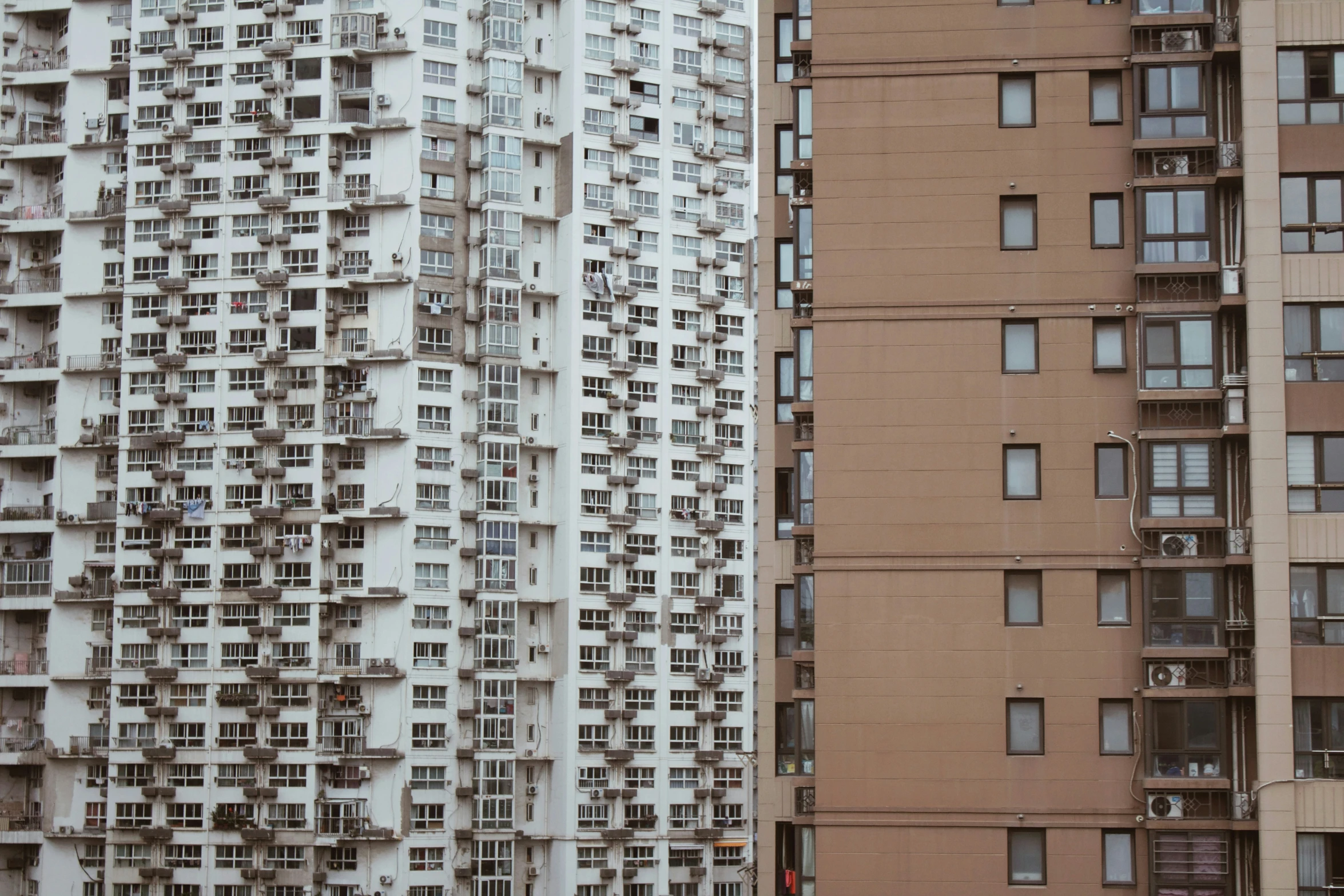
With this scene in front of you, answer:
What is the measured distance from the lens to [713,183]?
3939 inches

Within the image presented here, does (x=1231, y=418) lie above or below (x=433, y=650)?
above

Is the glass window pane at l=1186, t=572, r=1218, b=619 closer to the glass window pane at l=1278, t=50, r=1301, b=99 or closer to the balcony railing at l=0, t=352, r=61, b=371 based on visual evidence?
the glass window pane at l=1278, t=50, r=1301, b=99

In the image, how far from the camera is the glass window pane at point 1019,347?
131 feet

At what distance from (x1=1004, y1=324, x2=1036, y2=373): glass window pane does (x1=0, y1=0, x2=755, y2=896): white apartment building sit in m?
54.5

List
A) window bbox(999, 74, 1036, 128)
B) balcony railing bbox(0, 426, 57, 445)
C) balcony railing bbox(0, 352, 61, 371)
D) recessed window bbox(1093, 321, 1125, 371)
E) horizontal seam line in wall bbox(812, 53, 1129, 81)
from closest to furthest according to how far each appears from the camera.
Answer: recessed window bbox(1093, 321, 1125, 371), horizontal seam line in wall bbox(812, 53, 1129, 81), window bbox(999, 74, 1036, 128), balcony railing bbox(0, 426, 57, 445), balcony railing bbox(0, 352, 61, 371)

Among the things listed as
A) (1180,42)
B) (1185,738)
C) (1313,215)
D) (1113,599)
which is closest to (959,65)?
(1180,42)

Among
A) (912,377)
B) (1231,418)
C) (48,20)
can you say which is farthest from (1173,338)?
(48,20)

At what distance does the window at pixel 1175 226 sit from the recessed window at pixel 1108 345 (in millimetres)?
1487

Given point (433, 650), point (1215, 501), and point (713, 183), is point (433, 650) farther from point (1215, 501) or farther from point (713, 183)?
point (1215, 501)

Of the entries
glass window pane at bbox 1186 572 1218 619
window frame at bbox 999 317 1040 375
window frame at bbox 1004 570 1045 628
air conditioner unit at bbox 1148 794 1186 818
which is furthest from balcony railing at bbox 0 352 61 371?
air conditioner unit at bbox 1148 794 1186 818

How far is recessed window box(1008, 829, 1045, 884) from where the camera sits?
126 feet

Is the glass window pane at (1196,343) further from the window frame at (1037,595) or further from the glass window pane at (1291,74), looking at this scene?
the window frame at (1037,595)

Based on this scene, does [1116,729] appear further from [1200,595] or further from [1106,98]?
[1106,98]

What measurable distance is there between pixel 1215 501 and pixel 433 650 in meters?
57.5
